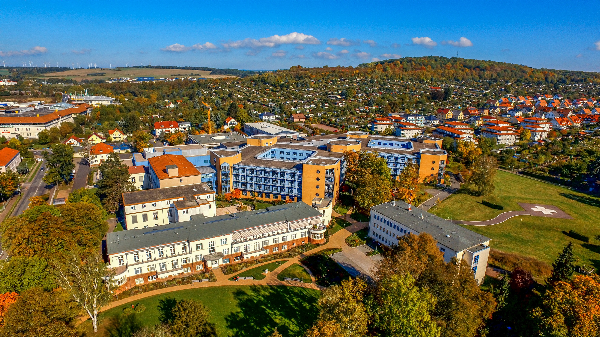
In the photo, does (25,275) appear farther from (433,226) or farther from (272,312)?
(433,226)

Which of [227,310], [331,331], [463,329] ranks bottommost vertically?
[227,310]

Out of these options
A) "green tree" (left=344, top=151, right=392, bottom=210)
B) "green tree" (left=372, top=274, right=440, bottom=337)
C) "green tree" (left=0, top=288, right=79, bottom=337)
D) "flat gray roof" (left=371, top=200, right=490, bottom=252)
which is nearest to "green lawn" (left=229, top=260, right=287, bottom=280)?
"flat gray roof" (left=371, top=200, right=490, bottom=252)

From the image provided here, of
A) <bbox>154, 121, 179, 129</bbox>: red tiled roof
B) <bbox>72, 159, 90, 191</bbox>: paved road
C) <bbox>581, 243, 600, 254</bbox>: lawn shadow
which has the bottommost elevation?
<bbox>581, 243, 600, 254</bbox>: lawn shadow

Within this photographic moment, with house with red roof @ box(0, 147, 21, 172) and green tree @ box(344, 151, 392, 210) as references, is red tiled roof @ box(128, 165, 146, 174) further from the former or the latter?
green tree @ box(344, 151, 392, 210)

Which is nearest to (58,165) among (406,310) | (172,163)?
(172,163)

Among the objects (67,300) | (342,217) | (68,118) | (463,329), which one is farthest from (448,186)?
(68,118)

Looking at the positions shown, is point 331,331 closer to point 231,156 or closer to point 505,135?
point 231,156
